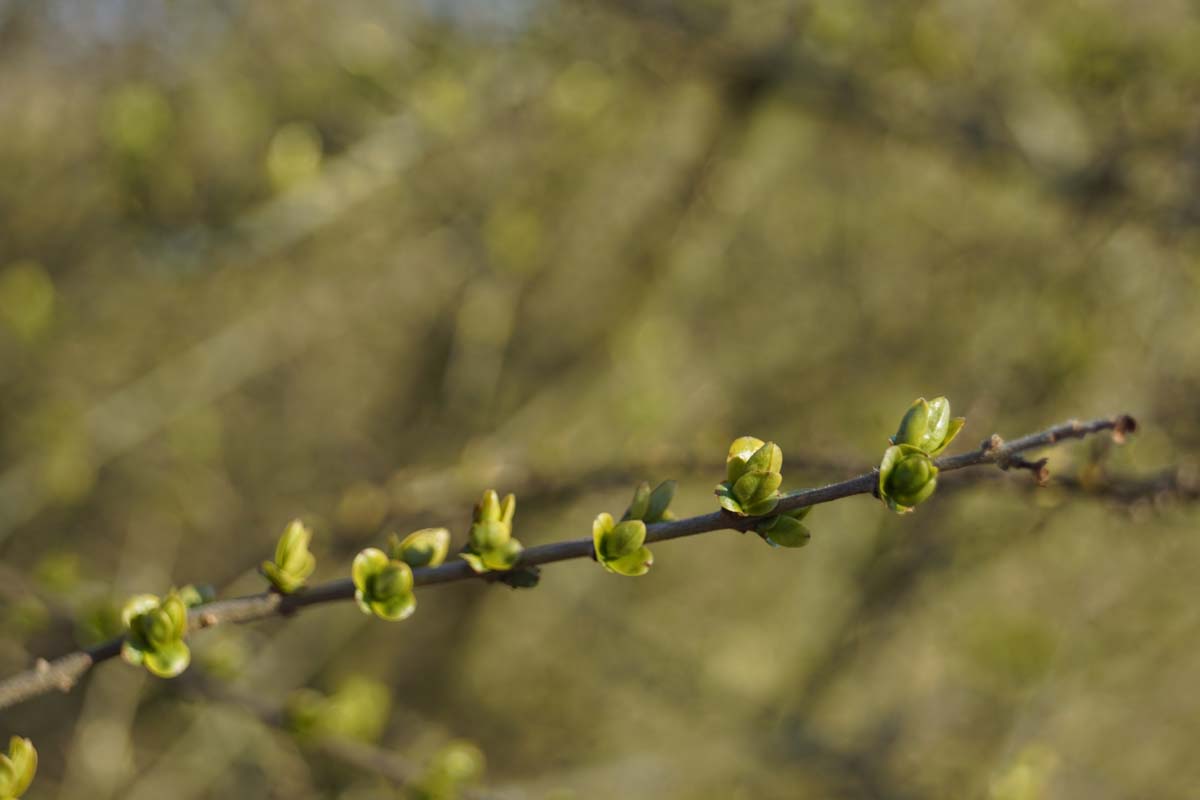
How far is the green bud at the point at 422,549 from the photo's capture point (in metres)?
0.96

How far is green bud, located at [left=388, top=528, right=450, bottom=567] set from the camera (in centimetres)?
96

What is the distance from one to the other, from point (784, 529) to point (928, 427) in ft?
0.50

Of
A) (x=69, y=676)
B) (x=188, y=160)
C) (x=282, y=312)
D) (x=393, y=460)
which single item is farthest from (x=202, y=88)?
(x=69, y=676)

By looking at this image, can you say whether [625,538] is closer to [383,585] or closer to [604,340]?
[383,585]

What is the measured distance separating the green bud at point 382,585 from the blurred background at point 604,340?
2.99 feet

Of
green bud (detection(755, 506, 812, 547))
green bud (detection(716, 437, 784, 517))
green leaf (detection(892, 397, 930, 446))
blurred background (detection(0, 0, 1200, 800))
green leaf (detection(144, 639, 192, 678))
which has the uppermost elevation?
blurred background (detection(0, 0, 1200, 800))

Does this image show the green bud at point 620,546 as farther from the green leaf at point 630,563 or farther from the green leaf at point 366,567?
the green leaf at point 366,567

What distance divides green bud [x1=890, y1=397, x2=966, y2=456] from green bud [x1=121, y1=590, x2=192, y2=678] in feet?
2.15

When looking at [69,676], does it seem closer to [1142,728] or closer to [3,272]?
[3,272]

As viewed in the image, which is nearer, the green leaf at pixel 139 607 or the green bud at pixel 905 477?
the green bud at pixel 905 477

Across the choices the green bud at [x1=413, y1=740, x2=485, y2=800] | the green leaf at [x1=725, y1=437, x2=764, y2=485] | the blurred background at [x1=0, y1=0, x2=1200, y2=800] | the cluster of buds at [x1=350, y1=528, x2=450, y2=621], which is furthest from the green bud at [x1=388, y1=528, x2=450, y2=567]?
the blurred background at [x1=0, y1=0, x2=1200, y2=800]

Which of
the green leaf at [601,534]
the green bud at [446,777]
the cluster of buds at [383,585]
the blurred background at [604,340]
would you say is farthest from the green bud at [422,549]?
the blurred background at [604,340]

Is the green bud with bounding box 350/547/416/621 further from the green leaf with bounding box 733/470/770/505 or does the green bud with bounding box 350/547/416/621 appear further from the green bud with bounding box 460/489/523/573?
the green leaf with bounding box 733/470/770/505

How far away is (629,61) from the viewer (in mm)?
3008
